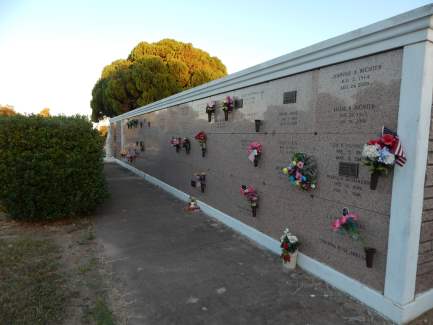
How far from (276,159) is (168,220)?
2.79m

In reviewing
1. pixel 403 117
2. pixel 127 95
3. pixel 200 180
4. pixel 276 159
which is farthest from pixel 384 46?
pixel 127 95

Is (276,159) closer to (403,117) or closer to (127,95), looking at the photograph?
(403,117)

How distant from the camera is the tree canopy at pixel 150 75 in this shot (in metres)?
17.9

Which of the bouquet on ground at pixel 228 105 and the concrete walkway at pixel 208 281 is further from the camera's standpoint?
the bouquet on ground at pixel 228 105

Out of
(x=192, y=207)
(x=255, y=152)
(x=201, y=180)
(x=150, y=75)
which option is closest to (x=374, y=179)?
(x=255, y=152)

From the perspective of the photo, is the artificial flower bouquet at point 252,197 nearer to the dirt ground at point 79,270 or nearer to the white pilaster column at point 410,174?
the white pilaster column at point 410,174

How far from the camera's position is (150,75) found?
17781 millimetres

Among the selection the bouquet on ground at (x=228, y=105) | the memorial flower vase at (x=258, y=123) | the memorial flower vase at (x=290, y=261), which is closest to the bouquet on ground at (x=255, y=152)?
the memorial flower vase at (x=258, y=123)

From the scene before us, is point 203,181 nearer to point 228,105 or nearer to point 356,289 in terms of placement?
point 228,105

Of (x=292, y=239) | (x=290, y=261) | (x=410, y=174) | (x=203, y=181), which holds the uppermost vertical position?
(x=410, y=174)

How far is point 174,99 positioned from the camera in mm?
8180

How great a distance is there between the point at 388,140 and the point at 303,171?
1144 mm

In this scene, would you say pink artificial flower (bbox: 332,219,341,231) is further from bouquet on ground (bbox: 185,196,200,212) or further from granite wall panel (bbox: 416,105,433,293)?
bouquet on ground (bbox: 185,196,200,212)

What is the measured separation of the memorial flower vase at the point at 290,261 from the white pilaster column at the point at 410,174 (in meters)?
1.20
